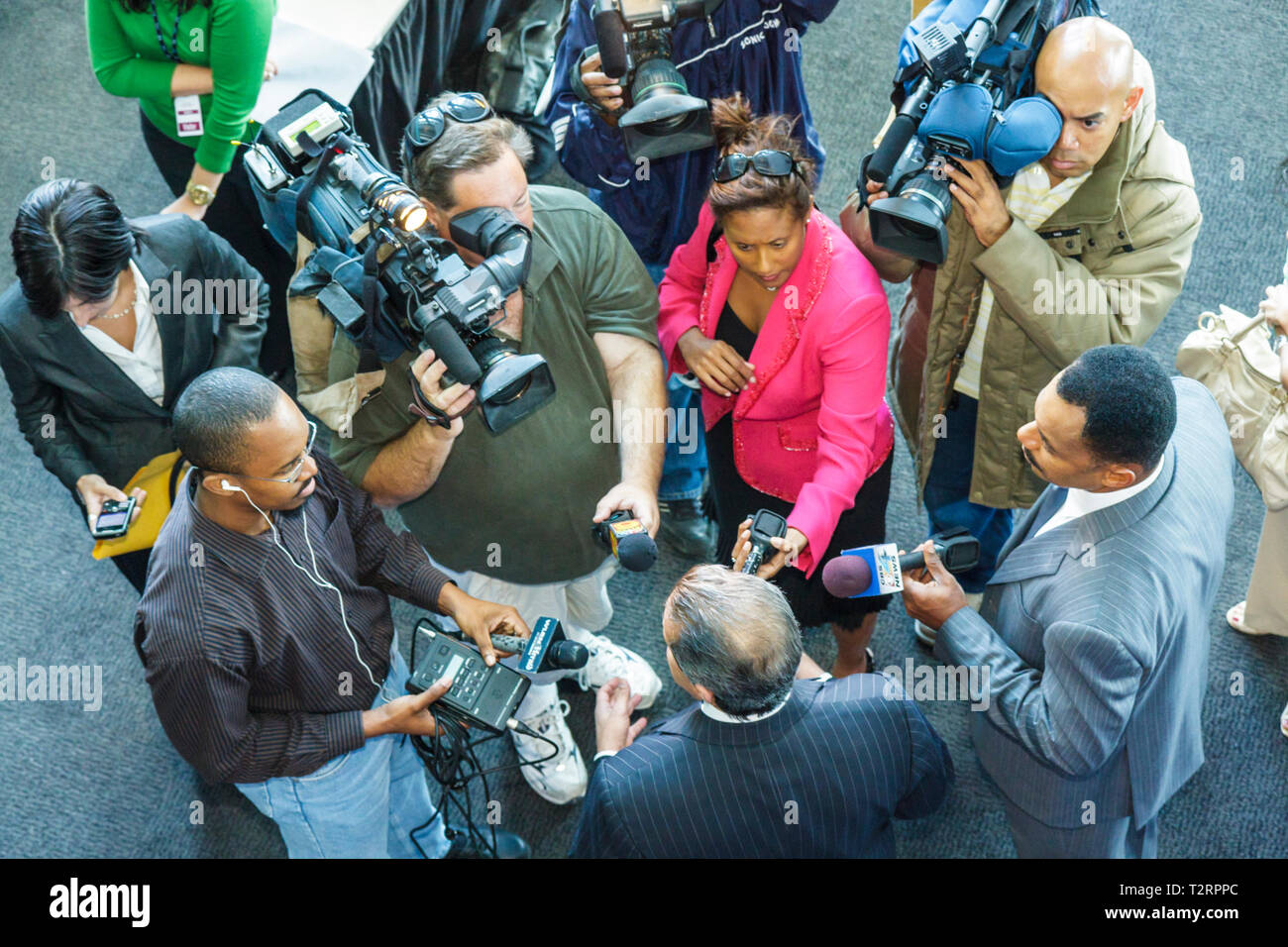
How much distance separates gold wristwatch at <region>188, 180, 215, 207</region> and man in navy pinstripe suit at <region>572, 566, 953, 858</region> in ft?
6.66

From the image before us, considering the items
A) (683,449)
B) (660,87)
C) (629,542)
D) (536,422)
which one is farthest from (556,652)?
(660,87)

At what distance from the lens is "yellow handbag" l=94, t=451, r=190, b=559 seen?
8.32ft

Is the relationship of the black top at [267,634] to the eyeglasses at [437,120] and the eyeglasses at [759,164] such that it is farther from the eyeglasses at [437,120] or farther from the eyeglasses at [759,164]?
the eyeglasses at [759,164]

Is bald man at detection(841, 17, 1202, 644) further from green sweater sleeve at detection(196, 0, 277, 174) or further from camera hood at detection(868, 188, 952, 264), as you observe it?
green sweater sleeve at detection(196, 0, 277, 174)

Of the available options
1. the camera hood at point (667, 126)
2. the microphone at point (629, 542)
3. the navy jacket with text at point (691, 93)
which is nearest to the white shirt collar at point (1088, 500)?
the microphone at point (629, 542)

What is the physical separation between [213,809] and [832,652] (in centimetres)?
171

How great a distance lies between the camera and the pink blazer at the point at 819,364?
2.21 metres

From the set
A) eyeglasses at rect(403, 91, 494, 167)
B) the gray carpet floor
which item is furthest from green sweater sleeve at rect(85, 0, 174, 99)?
eyeglasses at rect(403, 91, 494, 167)

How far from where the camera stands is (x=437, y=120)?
6.79 ft

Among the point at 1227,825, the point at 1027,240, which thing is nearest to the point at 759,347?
the point at 1027,240

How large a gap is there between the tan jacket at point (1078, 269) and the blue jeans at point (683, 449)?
68 cm

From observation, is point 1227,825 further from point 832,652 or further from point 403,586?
point 403,586
